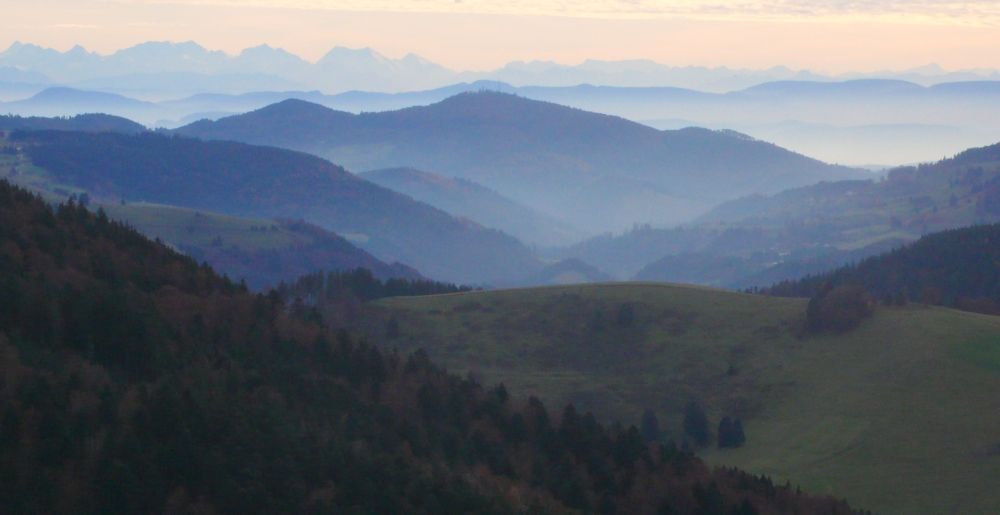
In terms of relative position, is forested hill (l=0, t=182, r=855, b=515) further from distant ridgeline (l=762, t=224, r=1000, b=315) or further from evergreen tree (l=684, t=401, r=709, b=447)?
distant ridgeline (l=762, t=224, r=1000, b=315)

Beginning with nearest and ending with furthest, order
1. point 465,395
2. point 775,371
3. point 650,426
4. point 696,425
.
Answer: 1. point 465,395
2. point 650,426
3. point 696,425
4. point 775,371

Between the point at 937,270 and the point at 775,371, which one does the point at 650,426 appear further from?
the point at 937,270

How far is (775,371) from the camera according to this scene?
97750mm

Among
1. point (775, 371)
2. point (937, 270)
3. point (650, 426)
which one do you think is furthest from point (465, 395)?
point (937, 270)

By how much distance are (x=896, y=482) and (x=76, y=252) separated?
193ft

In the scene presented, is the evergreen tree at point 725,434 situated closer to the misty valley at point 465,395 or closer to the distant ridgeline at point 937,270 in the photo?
the misty valley at point 465,395

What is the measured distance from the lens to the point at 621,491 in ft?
170

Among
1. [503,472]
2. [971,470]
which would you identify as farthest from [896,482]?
[503,472]

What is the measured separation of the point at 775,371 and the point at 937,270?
338 feet

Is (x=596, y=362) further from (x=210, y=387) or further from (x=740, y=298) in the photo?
(x=210, y=387)

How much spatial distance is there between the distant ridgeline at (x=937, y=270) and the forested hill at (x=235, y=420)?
391ft

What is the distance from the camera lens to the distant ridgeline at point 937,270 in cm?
17262

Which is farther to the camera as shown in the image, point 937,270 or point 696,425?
point 937,270

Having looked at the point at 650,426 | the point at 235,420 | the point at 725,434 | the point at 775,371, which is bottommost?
the point at 650,426
